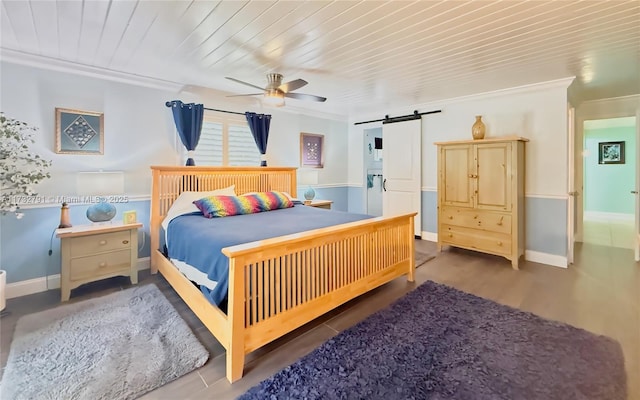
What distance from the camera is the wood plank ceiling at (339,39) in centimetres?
212

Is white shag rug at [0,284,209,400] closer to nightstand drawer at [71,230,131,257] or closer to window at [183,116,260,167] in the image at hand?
nightstand drawer at [71,230,131,257]

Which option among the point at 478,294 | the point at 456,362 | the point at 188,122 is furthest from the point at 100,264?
the point at 478,294

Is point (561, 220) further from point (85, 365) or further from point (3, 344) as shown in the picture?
point (3, 344)

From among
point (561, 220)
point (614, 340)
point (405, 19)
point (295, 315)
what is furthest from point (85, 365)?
point (561, 220)

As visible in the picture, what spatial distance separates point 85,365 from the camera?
6.30 feet

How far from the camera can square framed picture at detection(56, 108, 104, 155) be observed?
10.4 ft

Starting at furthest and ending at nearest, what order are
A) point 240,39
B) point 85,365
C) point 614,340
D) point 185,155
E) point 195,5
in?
point 185,155 < point 240,39 < point 614,340 < point 195,5 < point 85,365

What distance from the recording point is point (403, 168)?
221 inches

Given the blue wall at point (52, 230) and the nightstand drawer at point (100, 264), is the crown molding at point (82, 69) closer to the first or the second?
the blue wall at point (52, 230)

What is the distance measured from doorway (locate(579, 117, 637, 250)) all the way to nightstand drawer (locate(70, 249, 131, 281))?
8920mm

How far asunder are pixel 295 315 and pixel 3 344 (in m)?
2.14

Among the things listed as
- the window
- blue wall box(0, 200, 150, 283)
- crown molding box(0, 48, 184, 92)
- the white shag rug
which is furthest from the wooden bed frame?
crown molding box(0, 48, 184, 92)

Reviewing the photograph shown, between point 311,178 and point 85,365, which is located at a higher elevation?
point 311,178

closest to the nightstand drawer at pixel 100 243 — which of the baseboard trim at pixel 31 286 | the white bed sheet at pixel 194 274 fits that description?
the baseboard trim at pixel 31 286
